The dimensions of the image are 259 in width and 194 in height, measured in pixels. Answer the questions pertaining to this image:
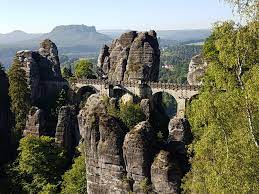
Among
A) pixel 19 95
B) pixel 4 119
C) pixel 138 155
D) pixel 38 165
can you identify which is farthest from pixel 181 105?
pixel 138 155

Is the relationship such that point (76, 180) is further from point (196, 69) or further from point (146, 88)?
point (196, 69)

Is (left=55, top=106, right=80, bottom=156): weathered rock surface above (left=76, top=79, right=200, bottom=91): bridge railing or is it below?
below

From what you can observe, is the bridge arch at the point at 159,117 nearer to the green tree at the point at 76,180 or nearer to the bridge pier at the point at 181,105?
the bridge pier at the point at 181,105

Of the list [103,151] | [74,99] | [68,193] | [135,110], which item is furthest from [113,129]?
[74,99]

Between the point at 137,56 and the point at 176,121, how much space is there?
3333 centimetres

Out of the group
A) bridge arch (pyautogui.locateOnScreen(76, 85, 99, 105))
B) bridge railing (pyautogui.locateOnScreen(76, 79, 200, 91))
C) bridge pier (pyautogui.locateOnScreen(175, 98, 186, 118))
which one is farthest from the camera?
bridge arch (pyautogui.locateOnScreen(76, 85, 99, 105))

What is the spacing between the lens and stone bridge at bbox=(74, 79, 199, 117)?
6769cm

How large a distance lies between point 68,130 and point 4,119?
45.9ft

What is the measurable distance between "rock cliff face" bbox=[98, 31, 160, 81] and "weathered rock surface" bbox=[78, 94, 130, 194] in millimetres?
34434

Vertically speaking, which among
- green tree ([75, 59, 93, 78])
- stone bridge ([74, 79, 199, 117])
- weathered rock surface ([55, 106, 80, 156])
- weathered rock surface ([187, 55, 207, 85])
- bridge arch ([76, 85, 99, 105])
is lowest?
weathered rock surface ([55, 106, 80, 156])

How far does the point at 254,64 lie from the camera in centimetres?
2480

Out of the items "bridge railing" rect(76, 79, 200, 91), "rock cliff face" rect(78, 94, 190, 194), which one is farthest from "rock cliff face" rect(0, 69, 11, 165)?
"rock cliff face" rect(78, 94, 190, 194)

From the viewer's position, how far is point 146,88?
71250 millimetres

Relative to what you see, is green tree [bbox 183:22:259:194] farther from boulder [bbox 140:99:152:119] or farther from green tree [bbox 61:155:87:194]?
boulder [bbox 140:99:152:119]
